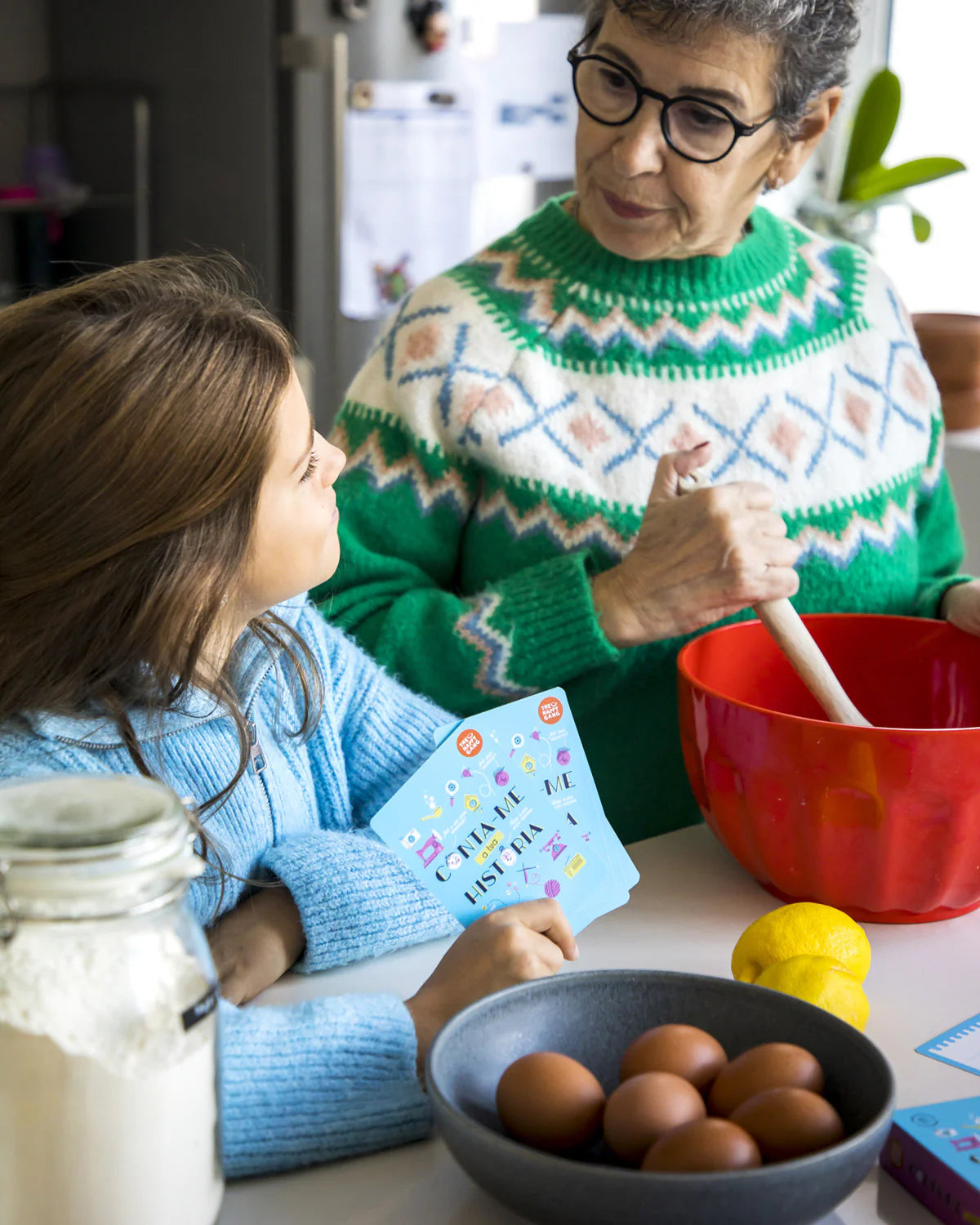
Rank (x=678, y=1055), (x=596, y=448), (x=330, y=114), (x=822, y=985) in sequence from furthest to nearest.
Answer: (x=330, y=114) < (x=596, y=448) < (x=822, y=985) < (x=678, y=1055)

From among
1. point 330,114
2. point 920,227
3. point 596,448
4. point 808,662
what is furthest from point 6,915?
point 330,114

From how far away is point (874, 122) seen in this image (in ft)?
7.93

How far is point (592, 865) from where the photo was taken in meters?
0.89

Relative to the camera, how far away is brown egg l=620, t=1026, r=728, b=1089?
645 millimetres

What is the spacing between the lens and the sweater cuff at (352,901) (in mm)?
908

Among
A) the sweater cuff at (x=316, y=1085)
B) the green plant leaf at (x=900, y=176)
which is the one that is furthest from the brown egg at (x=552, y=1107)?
the green plant leaf at (x=900, y=176)

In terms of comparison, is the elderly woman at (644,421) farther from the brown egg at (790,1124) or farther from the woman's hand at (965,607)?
the brown egg at (790,1124)

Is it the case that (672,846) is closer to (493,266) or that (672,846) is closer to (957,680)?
(957,680)

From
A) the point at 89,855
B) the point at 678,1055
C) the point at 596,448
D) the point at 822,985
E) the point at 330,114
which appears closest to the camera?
the point at 89,855

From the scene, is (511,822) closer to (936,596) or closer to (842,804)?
(842,804)

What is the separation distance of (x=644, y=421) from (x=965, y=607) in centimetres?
35

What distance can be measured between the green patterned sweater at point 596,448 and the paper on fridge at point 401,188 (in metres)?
1.36

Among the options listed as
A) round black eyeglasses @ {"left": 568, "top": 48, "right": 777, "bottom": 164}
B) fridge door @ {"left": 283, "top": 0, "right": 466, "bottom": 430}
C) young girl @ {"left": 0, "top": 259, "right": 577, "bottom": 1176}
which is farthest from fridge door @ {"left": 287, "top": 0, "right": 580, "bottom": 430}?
young girl @ {"left": 0, "top": 259, "right": 577, "bottom": 1176}

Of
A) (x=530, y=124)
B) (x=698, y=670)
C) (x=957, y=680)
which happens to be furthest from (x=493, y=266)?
(x=530, y=124)
